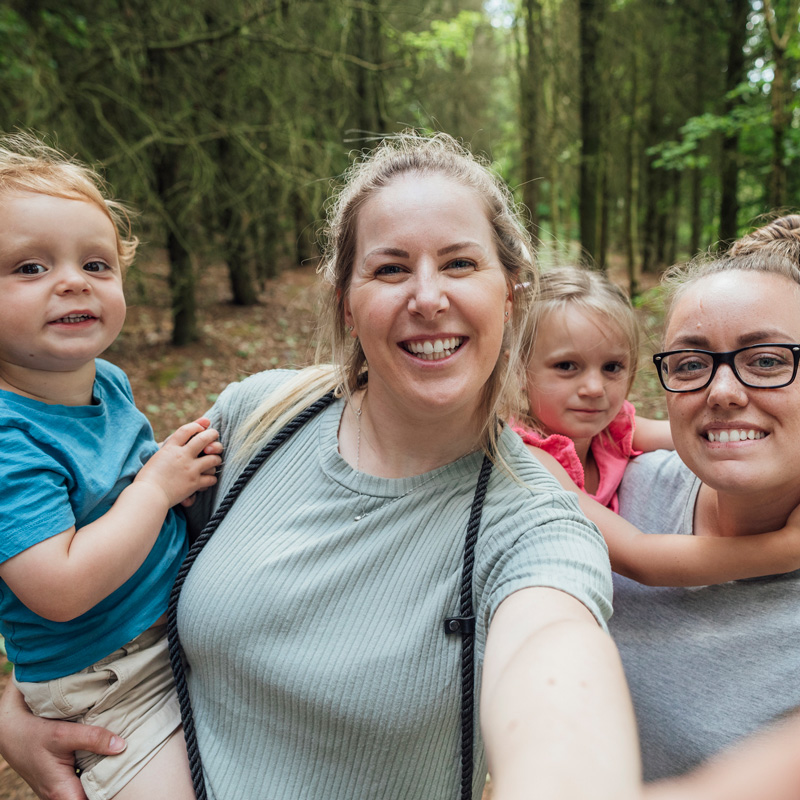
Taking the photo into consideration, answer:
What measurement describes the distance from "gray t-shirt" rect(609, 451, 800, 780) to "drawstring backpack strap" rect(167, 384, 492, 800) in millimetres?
614

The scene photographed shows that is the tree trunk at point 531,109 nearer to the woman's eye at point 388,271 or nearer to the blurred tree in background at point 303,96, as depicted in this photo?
the blurred tree in background at point 303,96

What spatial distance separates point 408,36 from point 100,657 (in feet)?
34.8

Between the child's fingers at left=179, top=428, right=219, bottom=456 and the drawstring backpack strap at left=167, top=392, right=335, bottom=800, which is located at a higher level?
the child's fingers at left=179, top=428, right=219, bottom=456

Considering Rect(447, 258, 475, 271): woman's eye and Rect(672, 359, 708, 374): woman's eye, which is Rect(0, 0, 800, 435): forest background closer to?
Rect(672, 359, 708, 374): woman's eye

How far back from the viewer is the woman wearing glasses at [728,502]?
1.49 metres

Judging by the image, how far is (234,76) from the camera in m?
8.37

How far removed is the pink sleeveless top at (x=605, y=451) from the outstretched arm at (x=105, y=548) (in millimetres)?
1103

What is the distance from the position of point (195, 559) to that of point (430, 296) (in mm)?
945

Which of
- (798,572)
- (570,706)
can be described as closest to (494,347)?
(570,706)

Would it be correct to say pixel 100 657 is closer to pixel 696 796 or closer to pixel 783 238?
pixel 696 796

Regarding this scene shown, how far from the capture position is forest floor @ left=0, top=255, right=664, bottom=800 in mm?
7191

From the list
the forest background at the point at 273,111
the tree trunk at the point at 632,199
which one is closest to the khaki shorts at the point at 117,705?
the forest background at the point at 273,111

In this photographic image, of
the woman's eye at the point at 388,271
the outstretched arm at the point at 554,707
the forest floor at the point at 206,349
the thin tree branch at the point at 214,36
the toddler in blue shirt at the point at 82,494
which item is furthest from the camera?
the forest floor at the point at 206,349

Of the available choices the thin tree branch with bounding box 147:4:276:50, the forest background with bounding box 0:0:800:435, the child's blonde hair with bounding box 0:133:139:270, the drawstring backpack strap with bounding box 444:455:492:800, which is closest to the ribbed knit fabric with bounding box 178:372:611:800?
the drawstring backpack strap with bounding box 444:455:492:800
